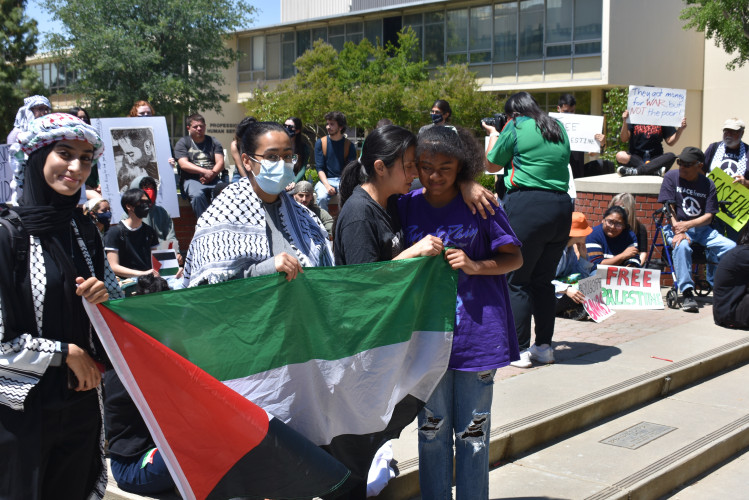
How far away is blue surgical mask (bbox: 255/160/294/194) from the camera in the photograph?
363 cm

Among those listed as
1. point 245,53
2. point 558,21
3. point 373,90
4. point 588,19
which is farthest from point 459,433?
point 245,53

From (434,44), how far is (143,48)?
15135 millimetres

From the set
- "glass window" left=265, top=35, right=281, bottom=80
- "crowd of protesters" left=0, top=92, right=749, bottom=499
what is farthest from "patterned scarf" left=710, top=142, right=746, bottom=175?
"glass window" left=265, top=35, right=281, bottom=80

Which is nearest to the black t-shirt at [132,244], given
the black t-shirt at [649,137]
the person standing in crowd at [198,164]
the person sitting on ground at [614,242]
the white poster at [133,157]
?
the white poster at [133,157]

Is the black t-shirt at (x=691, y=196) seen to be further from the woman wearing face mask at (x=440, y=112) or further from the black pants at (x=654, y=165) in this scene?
the woman wearing face mask at (x=440, y=112)

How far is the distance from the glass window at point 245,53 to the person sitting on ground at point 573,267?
44970 millimetres

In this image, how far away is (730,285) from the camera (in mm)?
8617

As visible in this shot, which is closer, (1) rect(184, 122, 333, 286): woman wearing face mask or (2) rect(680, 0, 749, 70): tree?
(1) rect(184, 122, 333, 286): woman wearing face mask

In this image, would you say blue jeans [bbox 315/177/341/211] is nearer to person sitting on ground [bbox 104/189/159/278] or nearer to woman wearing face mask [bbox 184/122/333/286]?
person sitting on ground [bbox 104/189/159/278]

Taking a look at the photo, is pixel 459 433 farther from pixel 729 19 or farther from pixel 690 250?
pixel 729 19

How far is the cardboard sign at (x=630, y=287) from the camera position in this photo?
9.38 meters

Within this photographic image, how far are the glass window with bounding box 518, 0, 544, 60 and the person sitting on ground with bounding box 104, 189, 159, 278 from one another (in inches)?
1287

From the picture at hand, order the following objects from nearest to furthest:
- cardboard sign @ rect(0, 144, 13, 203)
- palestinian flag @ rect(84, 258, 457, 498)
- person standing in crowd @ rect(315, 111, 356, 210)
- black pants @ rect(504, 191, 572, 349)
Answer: palestinian flag @ rect(84, 258, 457, 498) < black pants @ rect(504, 191, 572, 349) < cardboard sign @ rect(0, 144, 13, 203) < person standing in crowd @ rect(315, 111, 356, 210)

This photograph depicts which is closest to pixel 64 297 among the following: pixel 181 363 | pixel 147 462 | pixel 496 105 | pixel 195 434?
pixel 181 363
